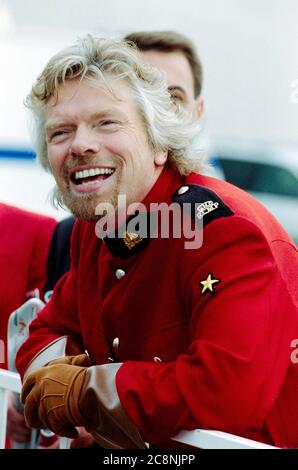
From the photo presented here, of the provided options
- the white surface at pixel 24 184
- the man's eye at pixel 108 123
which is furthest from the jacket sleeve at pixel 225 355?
the white surface at pixel 24 184

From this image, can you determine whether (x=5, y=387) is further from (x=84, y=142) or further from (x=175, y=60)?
(x=175, y=60)

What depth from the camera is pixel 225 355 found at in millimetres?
1877

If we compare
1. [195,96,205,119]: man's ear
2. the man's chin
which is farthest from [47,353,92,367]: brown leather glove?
[195,96,205,119]: man's ear

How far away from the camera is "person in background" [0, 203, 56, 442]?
299cm

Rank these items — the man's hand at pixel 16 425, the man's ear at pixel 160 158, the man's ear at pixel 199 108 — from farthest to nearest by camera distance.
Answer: the man's ear at pixel 199 108
the man's hand at pixel 16 425
the man's ear at pixel 160 158

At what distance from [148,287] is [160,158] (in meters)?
0.34

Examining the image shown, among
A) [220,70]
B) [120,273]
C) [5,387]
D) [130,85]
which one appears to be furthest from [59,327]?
[220,70]

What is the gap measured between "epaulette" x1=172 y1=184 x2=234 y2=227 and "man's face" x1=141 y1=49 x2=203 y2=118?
1231 mm

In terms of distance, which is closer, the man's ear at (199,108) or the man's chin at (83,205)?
the man's chin at (83,205)

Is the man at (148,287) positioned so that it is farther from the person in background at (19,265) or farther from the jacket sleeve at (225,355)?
the person in background at (19,265)

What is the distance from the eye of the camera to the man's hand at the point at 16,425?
2980 mm

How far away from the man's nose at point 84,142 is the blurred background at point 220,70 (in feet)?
13.3

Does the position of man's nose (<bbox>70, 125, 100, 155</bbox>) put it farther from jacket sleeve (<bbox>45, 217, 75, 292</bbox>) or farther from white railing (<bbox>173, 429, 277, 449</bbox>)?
jacket sleeve (<bbox>45, 217, 75, 292</bbox>)

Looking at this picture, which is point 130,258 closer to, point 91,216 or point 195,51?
point 91,216
